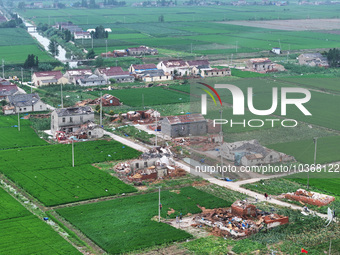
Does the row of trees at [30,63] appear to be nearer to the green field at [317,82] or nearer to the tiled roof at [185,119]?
the green field at [317,82]

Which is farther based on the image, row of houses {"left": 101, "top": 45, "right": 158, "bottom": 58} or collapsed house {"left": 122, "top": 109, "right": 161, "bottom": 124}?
row of houses {"left": 101, "top": 45, "right": 158, "bottom": 58}

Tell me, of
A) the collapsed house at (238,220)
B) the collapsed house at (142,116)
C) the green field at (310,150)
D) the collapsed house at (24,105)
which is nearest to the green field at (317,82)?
the collapsed house at (142,116)

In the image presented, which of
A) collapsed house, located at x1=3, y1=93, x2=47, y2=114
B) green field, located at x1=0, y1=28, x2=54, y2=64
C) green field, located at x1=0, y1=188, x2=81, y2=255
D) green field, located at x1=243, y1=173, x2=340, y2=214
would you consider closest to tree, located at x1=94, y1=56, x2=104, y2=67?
green field, located at x1=0, y1=28, x2=54, y2=64

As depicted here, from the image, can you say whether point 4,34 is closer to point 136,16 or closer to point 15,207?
point 136,16

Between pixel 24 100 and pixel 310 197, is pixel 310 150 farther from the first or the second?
pixel 24 100

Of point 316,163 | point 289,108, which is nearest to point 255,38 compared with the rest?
point 289,108

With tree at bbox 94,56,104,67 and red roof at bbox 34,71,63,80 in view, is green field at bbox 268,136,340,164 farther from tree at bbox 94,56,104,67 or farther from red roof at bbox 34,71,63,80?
tree at bbox 94,56,104,67

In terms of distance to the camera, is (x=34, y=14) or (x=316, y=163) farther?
(x=34, y=14)
